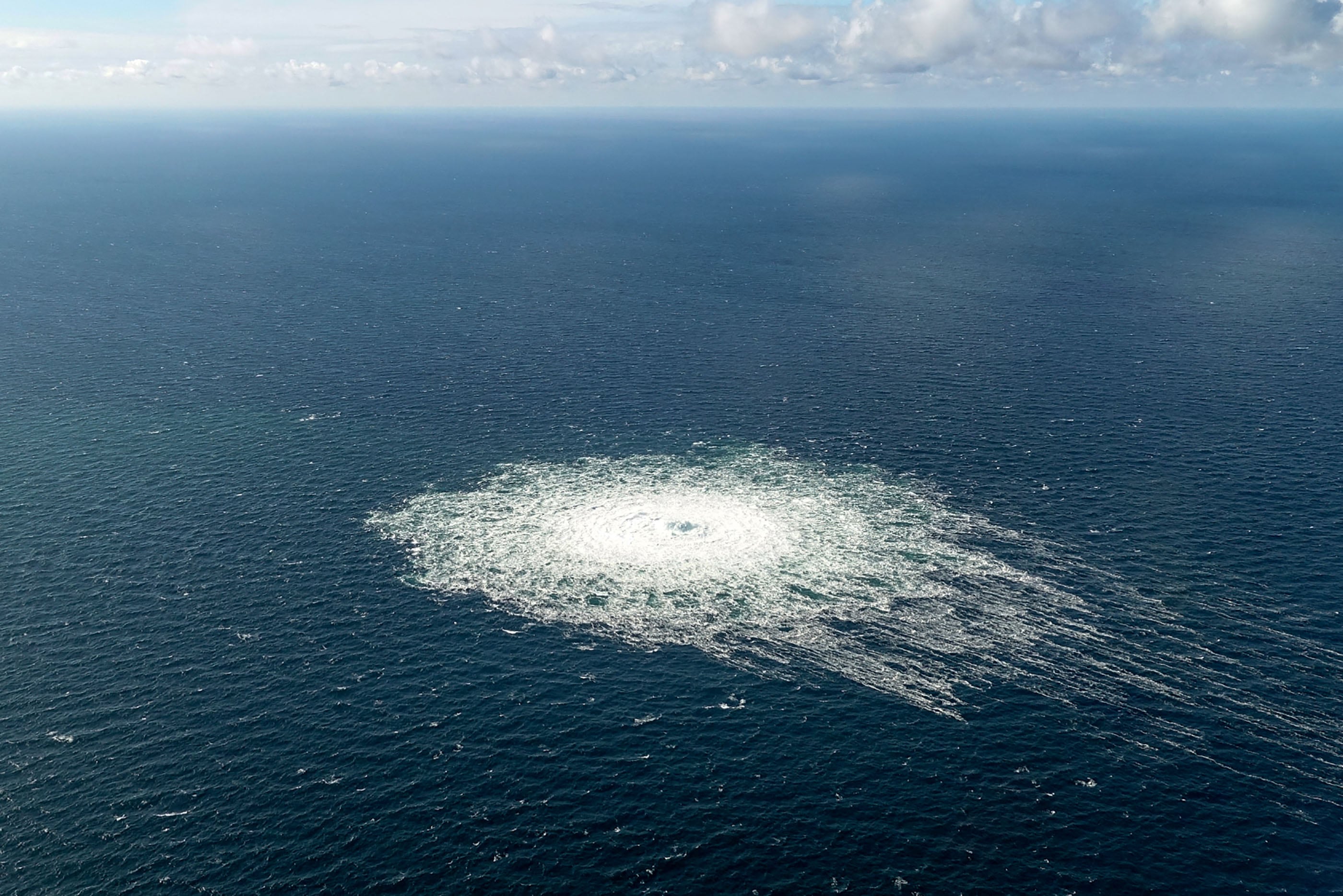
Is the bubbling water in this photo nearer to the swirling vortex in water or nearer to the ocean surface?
the swirling vortex in water

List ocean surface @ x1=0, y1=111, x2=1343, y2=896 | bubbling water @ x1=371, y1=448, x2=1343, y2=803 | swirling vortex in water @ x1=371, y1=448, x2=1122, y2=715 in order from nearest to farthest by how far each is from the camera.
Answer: ocean surface @ x1=0, y1=111, x2=1343, y2=896 < bubbling water @ x1=371, y1=448, x2=1343, y2=803 < swirling vortex in water @ x1=371, y1=448, x2=1122, y2=715

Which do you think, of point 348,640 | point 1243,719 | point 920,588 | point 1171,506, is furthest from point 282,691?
point 1171,506

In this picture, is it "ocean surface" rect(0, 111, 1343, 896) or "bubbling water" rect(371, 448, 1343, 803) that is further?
"bubbling water" rect(371, 448, 1343, 803)

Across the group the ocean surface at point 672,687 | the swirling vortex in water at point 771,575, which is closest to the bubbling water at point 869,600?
the swirling vortex in water at point 771,575

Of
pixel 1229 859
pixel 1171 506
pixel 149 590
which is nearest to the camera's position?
pixel 1229 859

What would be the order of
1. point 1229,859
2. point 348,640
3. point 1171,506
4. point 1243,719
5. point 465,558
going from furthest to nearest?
1. point 1171,506
2. point 465,558
3. point 348,640
4. point 1243,719
5. point 1229,859

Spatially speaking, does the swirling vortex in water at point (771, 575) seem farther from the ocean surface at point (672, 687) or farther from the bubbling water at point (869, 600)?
the ocean surface at point (672, 687)

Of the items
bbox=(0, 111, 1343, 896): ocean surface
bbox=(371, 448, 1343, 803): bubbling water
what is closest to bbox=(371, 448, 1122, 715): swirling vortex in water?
bbox=(371, 448, 1343, 803): bubbling water

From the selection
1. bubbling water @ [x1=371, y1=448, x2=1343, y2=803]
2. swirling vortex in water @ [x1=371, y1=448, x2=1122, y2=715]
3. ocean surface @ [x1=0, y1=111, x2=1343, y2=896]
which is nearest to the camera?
ocean surface @ [x1=0, y1=111, x2=1343, y2=896]

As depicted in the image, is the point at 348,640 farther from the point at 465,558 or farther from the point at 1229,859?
the point at 1229,859
